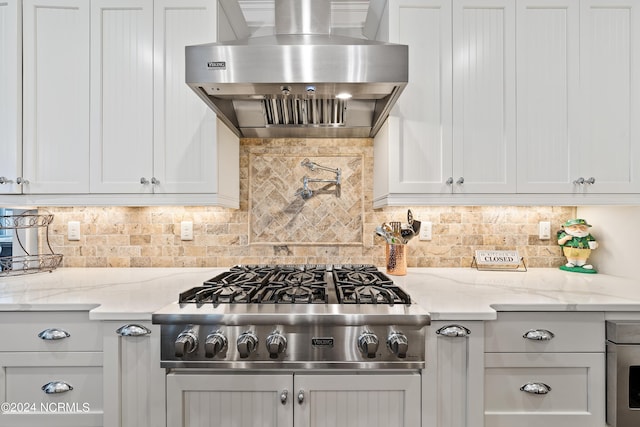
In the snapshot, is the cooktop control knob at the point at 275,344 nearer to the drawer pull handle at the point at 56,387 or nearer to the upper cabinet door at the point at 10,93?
the drawer pull handle at the point at 56,387

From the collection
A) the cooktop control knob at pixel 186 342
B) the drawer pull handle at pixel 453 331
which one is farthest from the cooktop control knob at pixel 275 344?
the drawer pull handle at pixel 453 331

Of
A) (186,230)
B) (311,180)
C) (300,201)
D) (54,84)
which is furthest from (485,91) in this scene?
(54,84)

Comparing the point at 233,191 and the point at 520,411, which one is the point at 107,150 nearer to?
the point at 233,191

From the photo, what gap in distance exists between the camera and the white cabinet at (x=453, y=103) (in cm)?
171

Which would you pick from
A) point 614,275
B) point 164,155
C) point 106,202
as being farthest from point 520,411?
point 106,202

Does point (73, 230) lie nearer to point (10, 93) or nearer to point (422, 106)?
point (10, 93)

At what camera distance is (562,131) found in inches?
68.1

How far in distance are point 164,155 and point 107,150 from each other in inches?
12.1

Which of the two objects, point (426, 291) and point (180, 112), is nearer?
point (426, 291)

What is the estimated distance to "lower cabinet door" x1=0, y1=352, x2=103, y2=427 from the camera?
134 cm

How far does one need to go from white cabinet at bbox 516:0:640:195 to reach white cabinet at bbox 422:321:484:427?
0.98 m

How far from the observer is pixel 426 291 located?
1540 mm

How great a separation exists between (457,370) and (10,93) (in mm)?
2541

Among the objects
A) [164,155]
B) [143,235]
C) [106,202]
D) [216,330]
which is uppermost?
[164,155]
